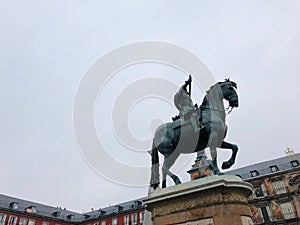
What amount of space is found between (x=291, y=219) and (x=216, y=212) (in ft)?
130

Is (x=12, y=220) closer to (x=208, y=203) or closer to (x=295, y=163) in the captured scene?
(x=295, y=163)

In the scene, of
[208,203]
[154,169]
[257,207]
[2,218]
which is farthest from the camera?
[2,218]

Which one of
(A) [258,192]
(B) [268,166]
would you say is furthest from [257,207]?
(B) [268,166]

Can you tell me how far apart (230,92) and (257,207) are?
4034cm

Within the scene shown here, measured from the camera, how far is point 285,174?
136 feet

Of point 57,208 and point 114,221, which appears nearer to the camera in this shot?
point 114,221

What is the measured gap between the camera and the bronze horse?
732 cm

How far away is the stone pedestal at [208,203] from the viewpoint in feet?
20.0

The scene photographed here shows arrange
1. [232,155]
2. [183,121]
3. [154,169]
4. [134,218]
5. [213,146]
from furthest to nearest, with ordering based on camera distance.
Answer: [134,218], [154,169], [183,121], [232,155], [213,146]

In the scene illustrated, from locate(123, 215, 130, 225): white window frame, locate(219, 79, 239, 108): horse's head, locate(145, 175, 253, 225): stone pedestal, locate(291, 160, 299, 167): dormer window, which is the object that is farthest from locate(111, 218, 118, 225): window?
locate(219, 79, 239, 108): horse's head

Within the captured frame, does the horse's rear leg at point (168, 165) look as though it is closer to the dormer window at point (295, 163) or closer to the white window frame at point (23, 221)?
the dormer window at point (295, 163)

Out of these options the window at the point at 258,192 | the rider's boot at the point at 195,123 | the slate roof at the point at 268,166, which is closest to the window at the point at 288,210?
the window at the point at 258,192

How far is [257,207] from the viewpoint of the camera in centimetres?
4200

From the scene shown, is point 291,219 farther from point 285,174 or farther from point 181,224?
point 181,224
